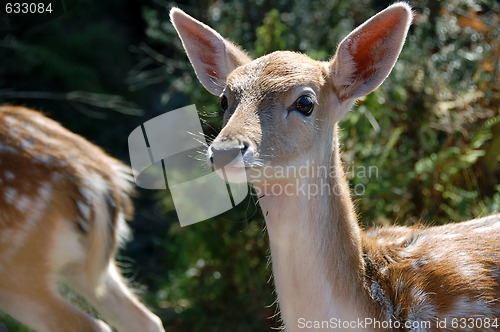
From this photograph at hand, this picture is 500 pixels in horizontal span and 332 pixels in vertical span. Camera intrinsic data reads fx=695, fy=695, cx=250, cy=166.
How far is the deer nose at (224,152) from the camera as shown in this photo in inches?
110

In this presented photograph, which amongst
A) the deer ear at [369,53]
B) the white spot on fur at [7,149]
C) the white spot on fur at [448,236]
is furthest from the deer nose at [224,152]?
the white spot on fur at [7,149]

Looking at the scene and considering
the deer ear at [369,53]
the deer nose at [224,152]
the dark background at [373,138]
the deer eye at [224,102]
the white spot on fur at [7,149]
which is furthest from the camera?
A: the dark background at [373,138]

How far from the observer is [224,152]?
2.80 m

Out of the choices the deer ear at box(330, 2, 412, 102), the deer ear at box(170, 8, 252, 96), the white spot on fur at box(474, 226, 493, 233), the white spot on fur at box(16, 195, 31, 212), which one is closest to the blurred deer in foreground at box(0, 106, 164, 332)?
the white spot on fur at box(16, 195, 31, 212)

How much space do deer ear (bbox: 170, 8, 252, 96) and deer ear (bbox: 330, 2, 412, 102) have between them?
0.62 meters

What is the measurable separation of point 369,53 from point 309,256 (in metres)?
1.01

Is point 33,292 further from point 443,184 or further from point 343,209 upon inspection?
point 443,184

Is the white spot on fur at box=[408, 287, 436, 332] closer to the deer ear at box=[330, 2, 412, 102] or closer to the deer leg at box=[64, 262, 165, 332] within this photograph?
the deer ear at box=[330, 2, 412, 102]

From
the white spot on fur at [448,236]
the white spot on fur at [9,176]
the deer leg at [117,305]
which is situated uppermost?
the white spot on fur at [9,176]

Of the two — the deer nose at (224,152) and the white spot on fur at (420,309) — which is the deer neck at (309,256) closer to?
the white spot on fur at (420,309)

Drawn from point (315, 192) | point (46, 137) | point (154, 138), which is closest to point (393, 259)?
point (315, 192)

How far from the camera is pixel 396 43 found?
327 cm

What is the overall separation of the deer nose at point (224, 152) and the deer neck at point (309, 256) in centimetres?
35

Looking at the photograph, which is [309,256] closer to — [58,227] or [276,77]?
[276,77]
